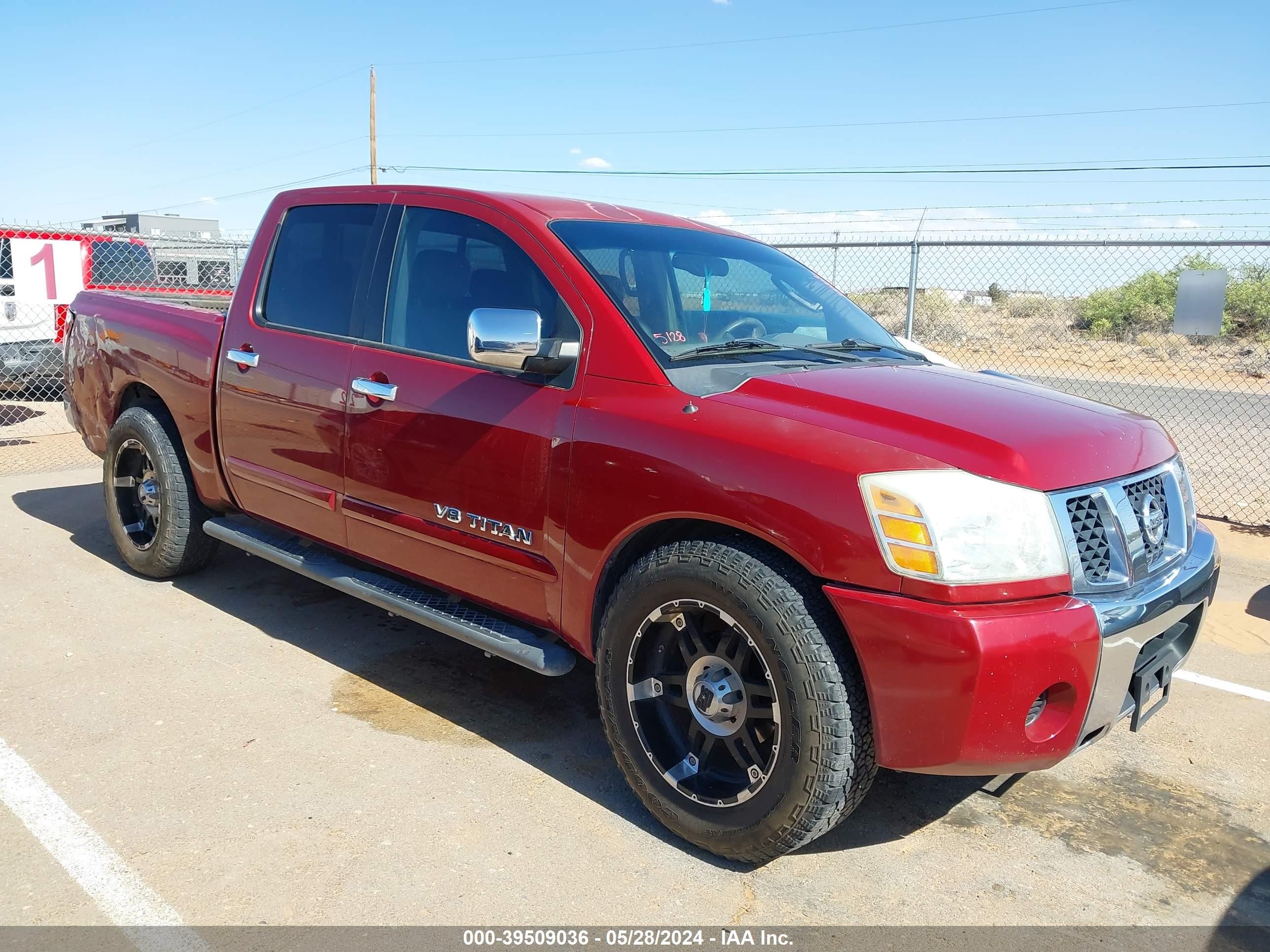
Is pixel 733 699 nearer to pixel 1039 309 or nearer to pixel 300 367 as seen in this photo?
pixel 300 367

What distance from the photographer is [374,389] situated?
3678 millimetres

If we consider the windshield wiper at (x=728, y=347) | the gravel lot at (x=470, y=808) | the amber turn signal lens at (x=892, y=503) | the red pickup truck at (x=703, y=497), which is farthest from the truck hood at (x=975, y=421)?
the gravel lot at (x=470, y=808)

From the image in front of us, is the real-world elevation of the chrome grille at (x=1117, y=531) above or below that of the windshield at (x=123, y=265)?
below

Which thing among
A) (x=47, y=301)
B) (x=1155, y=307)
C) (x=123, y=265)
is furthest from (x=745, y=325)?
(x=1155, y=307)

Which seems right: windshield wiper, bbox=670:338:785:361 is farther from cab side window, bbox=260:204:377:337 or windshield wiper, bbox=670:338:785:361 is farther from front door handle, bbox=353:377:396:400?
cab side window, bbox=260:204:377:337

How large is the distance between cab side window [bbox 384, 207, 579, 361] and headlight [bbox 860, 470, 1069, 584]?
4.38 feet

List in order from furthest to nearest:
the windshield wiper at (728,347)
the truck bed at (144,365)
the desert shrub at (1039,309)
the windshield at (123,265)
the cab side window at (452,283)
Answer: the desert shrub at (1039,309)
the windshield at (123,265)
the truck bed at (144,365)
the cab side window at (452,283)
the windshield wiper at (728,347)

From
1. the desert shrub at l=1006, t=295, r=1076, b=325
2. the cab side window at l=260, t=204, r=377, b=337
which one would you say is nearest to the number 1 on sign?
the cab side window at l=260, t=204, r=377, b=337

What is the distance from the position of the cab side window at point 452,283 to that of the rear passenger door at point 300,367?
21 centimetres

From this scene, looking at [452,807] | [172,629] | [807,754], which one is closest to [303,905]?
[452,807]

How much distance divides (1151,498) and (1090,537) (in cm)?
46

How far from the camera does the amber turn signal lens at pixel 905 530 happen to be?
2.42 meters

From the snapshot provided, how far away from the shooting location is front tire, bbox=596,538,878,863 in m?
2.56

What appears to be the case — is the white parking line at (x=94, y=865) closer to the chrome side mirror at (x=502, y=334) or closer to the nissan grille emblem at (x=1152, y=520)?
the chrome side mirror at (x=502, y=334)
